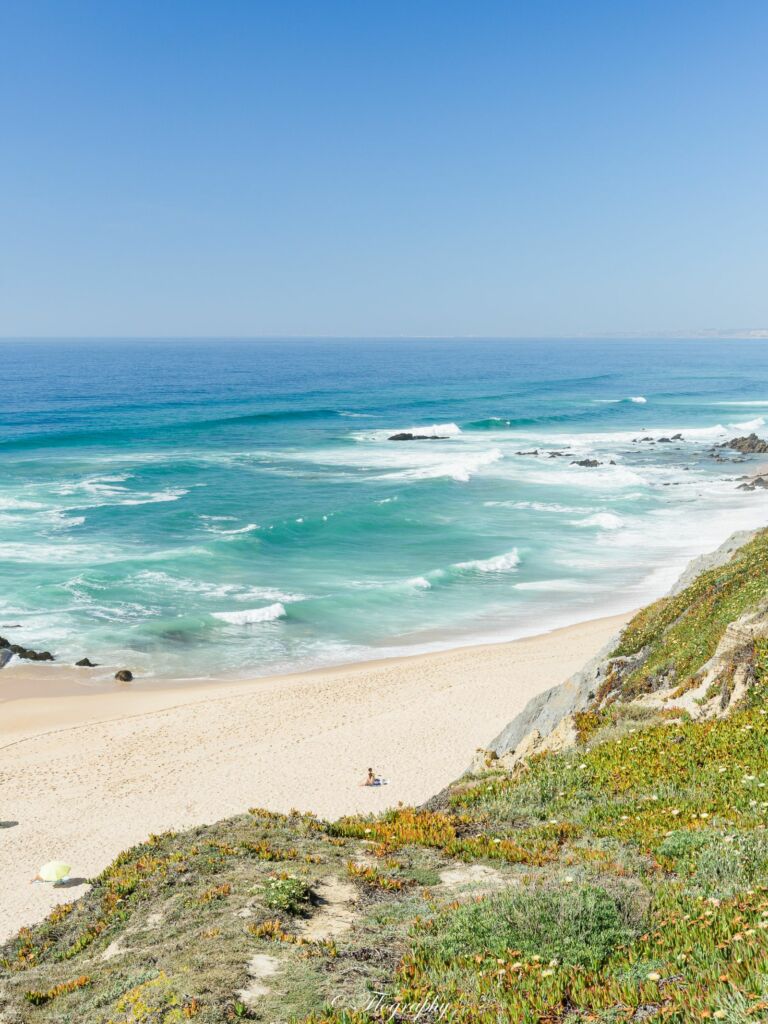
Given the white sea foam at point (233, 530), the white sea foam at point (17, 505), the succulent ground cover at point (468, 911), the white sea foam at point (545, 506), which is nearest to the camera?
the succulent ground cover at point (468, 911)

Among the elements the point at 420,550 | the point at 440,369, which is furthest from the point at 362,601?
the point at 440,369

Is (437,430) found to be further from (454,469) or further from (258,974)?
(258,974)

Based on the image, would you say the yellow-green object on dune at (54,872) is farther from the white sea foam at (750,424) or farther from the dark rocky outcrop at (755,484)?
the white sea foam at (750,424)

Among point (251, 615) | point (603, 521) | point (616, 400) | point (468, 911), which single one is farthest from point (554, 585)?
point (616, 400)

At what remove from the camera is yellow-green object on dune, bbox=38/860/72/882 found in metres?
15.4

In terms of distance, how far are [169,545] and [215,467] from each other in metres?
20.9

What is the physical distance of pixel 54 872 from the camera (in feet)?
50.8

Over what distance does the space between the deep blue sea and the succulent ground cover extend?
19.2 metres

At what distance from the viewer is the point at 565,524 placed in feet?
151

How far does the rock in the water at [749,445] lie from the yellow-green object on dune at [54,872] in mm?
65527

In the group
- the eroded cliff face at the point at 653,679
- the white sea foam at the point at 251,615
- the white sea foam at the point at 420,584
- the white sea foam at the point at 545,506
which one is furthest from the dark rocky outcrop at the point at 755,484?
the eroded cliff face at the point at 653,679

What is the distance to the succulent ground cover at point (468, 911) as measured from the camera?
577cm

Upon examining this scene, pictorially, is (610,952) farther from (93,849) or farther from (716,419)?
(716,419)

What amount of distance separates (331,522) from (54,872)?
104 ft
